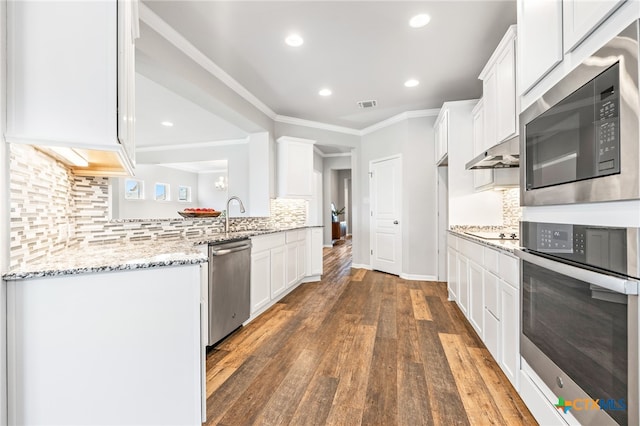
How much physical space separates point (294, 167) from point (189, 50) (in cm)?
230

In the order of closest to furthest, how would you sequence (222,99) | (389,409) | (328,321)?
(389,409)
(328,321)
(222,99)

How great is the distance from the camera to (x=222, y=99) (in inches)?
131

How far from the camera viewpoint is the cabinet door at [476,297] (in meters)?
2.34

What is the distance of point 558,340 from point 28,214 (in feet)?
7.99

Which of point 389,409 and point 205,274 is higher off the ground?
point 205,274

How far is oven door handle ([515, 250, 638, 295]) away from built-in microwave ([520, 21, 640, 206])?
0.83 feet

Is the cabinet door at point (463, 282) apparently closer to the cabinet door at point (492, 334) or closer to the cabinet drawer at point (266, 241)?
the cabinet door at point (492, 334)

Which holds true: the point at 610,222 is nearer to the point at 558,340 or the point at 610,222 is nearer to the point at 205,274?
the point at 558,340

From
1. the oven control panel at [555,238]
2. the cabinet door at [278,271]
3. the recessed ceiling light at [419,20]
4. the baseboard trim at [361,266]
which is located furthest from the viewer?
the baseboard trim at [361,266]

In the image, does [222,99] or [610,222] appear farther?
[222,99]

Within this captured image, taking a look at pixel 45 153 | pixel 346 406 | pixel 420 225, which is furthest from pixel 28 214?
pixel 420 225

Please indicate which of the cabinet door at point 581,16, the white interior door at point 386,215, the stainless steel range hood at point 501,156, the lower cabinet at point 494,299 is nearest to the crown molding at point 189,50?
the white interior door at point 386,215

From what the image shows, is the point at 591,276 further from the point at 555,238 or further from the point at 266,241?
the point at 266,241

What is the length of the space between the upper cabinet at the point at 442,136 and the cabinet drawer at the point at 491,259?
6.28 ft
